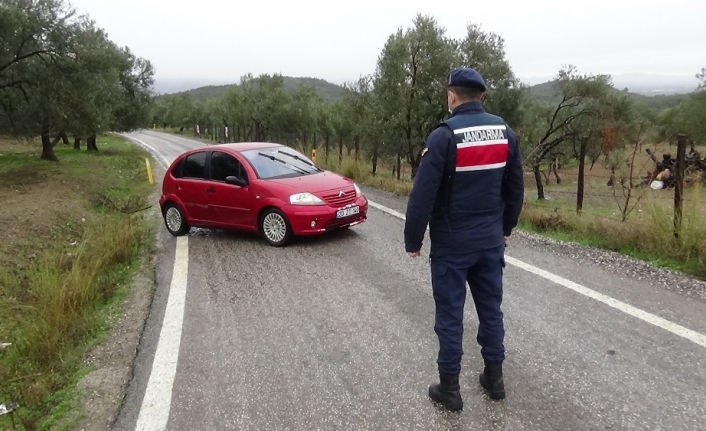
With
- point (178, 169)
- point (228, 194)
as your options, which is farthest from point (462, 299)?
point (178, 169)

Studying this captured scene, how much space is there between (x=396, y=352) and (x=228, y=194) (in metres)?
5.14

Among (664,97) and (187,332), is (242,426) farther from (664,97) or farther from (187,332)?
(664,97)

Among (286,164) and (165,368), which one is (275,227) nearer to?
(286,164)

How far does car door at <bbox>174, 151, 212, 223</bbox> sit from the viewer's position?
28.9ft

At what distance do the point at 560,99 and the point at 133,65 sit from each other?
3104 centimetres

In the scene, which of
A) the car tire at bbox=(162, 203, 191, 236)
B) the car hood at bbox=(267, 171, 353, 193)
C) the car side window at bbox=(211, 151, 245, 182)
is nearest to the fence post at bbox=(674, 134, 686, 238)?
the car hood at bbox=(267, 171, 353, 193)

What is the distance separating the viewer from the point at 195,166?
29.6 ft

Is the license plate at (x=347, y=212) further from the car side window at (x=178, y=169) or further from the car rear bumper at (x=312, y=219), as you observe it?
the car side window at (x=178, y=169)

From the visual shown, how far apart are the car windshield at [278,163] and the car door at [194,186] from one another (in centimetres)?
87

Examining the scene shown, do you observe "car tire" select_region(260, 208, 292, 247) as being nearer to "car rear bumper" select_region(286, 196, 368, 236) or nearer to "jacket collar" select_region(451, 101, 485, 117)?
"car rear bumper" select_region(286, 196, 368, 236)

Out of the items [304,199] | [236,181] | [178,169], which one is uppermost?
[178,169]

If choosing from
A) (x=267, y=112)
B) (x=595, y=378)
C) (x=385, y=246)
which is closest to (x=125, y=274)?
(x=385, y=246)

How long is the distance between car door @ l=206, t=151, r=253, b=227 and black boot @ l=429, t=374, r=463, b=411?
215 inches

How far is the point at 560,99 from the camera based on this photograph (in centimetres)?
2984
